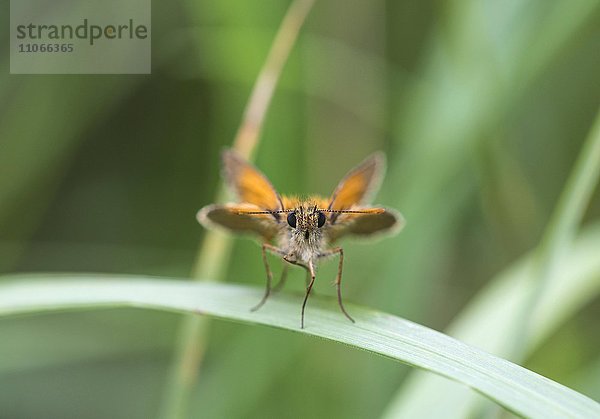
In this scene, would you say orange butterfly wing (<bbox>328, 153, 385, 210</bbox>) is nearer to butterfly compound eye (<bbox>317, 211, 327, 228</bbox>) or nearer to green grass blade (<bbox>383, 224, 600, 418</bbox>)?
butterfly compound eye (<bbox>317, 211, 327, 228</bbox>)

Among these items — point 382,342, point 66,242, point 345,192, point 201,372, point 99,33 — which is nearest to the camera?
point 382,342

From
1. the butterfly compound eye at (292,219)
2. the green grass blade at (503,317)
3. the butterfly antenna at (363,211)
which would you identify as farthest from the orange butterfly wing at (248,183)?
the green grass blade at (503,317)

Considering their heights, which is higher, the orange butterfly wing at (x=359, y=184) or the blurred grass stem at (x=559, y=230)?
the orange butterfly wing at (x=359, y=184)

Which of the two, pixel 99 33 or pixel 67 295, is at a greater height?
pixel 99 33

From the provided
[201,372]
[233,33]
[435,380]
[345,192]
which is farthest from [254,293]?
[233,33]

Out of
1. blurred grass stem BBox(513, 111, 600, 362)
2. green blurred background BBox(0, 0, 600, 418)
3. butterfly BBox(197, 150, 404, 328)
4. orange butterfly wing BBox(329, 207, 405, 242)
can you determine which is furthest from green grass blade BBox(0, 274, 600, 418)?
green blurred background BBox(0, 0, 600, 418)

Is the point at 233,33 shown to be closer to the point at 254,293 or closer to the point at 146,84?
the point at 146,84

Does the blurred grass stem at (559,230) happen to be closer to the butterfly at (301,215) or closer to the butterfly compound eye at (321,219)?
the butterfly at (301,215)
